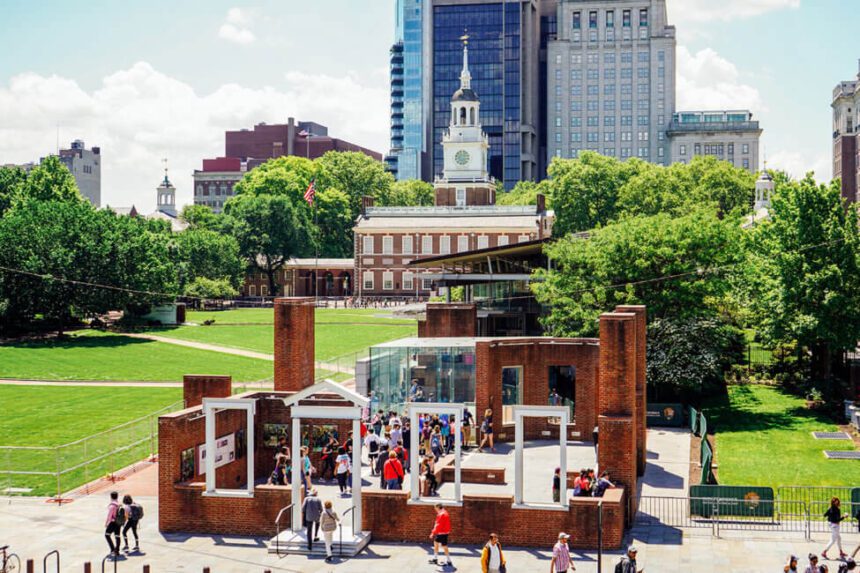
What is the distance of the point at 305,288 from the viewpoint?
122500mm

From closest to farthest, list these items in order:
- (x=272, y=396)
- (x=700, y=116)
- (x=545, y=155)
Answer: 1. (x=272, y=396)
2. (x=700, y=116)
3. (x=545, y=155)

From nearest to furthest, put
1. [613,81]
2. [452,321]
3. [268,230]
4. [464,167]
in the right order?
[452,321] < [268,230] < [464,167] < [613,81]

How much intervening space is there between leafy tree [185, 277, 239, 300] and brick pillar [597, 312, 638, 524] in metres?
69.6

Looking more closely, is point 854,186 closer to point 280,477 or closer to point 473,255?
point 473,255

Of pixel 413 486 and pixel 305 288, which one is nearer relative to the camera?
pixel 413 486

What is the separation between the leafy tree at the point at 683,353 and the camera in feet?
139

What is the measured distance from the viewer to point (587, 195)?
382 feet

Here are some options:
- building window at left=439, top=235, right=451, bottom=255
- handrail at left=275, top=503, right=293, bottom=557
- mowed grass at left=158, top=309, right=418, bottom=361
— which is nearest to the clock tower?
building window at left=439, top=235, right=451, bottom=255

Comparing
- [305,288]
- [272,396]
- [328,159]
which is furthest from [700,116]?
[272,396]

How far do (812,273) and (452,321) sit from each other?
1530cm

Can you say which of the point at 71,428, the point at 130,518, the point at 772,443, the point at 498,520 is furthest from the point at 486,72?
the point at 130,518

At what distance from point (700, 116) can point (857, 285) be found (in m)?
147

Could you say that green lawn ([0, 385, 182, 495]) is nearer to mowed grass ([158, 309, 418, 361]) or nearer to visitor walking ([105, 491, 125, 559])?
visitor walking ([105, 491, 125, 559])

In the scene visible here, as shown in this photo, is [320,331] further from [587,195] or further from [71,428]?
[587,195]
